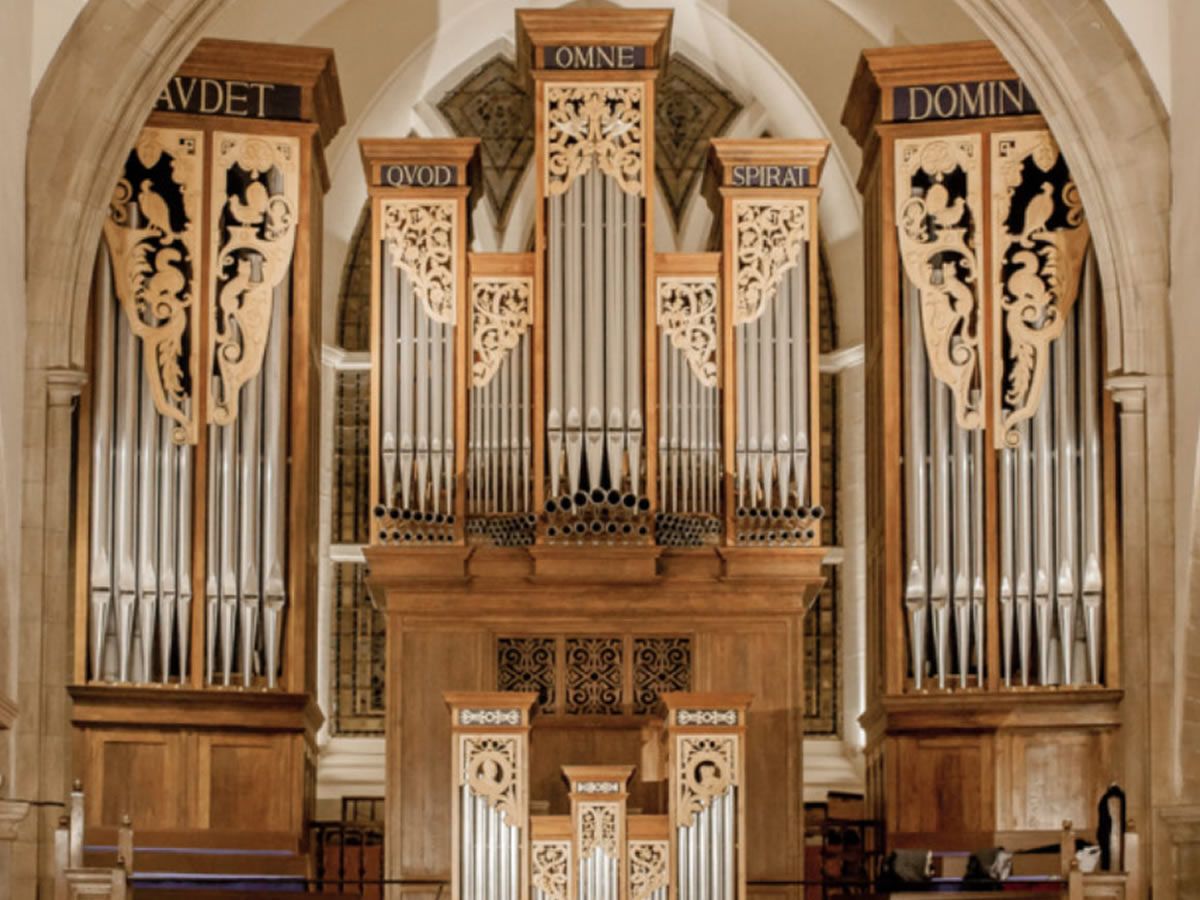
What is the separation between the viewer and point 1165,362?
15.8 m

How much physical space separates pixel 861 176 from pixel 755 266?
3.61ft

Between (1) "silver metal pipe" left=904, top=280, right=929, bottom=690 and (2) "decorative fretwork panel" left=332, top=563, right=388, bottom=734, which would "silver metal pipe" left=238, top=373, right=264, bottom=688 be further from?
(2) "decorative fretwork panel" left=332, top=563, right=388, bottom=734

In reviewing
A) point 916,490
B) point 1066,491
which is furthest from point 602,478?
point 1066,491

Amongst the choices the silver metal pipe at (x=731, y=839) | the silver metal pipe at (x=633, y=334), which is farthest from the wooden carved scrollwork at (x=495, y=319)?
the silver metal pipe at (x=731, y=839)

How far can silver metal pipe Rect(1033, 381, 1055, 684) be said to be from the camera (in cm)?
1675

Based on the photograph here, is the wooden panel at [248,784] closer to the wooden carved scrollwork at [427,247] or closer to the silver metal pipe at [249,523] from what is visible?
the silver metal pipe at [249,523]

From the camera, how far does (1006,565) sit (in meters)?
16.9

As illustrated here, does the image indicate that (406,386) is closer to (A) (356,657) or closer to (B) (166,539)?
(B) (166,539)

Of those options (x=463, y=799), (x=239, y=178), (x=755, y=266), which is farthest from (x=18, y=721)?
(x=755, y=266)

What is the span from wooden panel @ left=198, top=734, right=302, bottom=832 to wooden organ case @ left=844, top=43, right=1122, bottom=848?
3169mm

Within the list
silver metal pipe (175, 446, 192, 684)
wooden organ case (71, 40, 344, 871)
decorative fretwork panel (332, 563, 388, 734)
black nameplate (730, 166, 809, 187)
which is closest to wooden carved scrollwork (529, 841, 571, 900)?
wooden organ case (71, 40, 344, 871)

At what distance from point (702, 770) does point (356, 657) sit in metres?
5.92

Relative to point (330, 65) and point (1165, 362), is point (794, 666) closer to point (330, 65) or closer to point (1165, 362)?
point (1165, 362)

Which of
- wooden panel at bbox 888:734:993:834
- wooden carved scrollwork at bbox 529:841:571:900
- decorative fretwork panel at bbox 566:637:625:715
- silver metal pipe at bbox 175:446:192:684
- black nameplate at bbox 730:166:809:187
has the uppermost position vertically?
black nameplate at bbox 730:166:809:187
